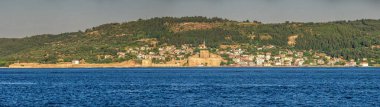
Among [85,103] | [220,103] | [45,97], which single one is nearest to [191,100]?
[220,103]

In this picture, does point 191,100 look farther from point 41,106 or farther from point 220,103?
point 41,106

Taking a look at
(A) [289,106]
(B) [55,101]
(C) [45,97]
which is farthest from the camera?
(C) [45,97]

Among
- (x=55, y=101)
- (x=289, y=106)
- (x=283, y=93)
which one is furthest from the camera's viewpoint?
(x=283, y=93)

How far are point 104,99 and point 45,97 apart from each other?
7330mm

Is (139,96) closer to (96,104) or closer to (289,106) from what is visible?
(96,104)

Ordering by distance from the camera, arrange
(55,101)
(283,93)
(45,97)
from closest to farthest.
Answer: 1. (55,101)
2. (45,97)
3. (283,93)

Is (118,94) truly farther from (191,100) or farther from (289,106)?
(289,106)

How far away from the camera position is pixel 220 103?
7425 centimetres

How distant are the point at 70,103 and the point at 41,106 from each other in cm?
398

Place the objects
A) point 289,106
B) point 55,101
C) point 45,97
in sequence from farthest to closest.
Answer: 1. point 45,97
2. point 55,101
3. point 289,106

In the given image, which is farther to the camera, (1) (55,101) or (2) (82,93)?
(2) (82,93)

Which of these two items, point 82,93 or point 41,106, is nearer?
point 41,106

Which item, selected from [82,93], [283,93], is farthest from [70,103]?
[283,93]

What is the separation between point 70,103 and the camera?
7531 centimetres
